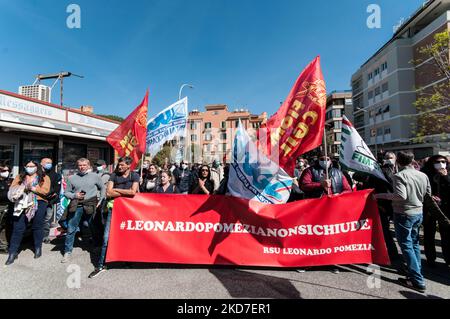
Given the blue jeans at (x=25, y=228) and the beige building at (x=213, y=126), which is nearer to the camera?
the blue jeans at (x=25, y=228)

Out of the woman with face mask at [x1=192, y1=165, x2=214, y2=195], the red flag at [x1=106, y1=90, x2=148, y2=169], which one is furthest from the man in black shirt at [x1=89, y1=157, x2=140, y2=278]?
the woman with face mask at [x1=192, y1=165, x2=214, y2=195]

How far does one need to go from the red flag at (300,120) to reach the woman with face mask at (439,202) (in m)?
2.32

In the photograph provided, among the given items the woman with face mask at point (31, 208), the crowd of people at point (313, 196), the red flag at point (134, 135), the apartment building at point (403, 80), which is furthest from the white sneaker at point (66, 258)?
the apartment building at point (403, 80)

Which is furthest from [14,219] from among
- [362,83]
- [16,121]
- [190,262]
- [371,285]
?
[362,83]

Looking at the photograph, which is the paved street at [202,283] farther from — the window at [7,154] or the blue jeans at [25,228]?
the window at [7,154]

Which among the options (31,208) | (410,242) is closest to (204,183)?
(31,208)

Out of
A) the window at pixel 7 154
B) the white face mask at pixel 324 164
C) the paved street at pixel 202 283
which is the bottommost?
the paved street at pixel 202 283

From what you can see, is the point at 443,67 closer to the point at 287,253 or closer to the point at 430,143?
the point at 287,253

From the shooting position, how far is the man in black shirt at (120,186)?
4.09 meters

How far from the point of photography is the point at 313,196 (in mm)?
4484

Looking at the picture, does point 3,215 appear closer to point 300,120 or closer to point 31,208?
point 31,208

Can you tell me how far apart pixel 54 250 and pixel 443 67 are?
18964 millimetres

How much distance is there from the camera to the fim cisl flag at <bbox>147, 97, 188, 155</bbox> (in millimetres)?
5172

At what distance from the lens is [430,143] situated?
91.1ft
